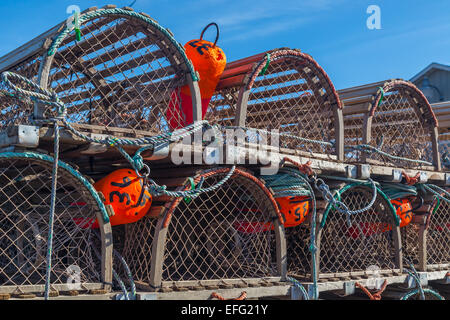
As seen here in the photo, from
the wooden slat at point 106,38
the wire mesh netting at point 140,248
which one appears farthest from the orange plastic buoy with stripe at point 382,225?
the wooden slat at point 106,38

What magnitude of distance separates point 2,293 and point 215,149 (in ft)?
5.88

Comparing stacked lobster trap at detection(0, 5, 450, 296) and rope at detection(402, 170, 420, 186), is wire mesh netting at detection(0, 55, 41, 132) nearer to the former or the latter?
stacked lobster trap at detection(0, 5, 450, 296)

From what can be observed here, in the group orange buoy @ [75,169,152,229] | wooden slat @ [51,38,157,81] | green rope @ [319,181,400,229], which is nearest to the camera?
orange buoy @ [75,169,152,229]

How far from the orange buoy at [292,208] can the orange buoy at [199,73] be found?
1139 millimetres

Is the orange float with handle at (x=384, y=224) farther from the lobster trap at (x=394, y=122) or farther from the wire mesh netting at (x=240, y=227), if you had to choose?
the wire mesh netting at (x=240, y=227)

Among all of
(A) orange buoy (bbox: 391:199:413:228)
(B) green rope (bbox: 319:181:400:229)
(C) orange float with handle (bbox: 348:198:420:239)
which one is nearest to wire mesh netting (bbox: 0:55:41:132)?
(B) green rope (bbox: 319:181:400:229)

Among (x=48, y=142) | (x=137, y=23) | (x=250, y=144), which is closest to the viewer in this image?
(x=48, y=142)

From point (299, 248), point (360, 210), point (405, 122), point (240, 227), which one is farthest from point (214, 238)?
point (405, 122)

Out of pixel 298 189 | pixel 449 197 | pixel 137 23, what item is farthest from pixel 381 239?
pixel 137 23

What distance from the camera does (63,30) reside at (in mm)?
3293

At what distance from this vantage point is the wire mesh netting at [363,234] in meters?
5.32

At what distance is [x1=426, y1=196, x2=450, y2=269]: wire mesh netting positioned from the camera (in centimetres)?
636

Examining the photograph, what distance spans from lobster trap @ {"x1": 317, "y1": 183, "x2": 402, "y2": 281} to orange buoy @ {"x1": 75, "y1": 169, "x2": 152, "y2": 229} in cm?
227

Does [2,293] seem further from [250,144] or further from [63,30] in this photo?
[250,144]
